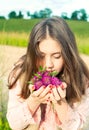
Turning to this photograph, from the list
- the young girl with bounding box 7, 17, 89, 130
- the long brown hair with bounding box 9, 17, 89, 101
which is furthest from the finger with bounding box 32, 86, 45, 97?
the long brown hair with bounding box 9, 17, 89, 101

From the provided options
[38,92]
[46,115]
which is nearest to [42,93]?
[38,92]

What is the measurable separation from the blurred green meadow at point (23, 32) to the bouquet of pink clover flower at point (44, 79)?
73 centimetres

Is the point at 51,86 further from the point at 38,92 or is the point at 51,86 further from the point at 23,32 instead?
the point at 23,32

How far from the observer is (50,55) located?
9.17ft

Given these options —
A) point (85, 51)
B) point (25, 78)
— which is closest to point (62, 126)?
point (25, 78)

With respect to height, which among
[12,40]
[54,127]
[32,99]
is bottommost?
[54,127]

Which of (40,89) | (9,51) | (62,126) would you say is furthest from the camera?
(9,51)

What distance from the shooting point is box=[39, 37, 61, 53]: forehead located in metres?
2.82

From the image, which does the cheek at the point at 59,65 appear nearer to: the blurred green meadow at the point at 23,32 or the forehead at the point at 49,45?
the forehead at the point at 49,45

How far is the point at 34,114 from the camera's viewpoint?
3041 mm

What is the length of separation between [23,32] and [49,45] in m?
0.69

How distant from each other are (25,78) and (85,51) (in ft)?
1.96

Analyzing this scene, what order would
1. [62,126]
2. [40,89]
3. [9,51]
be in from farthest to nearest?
[9,51]
[62,126]
[40,89]

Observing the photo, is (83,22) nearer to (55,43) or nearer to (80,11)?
(80,11)
